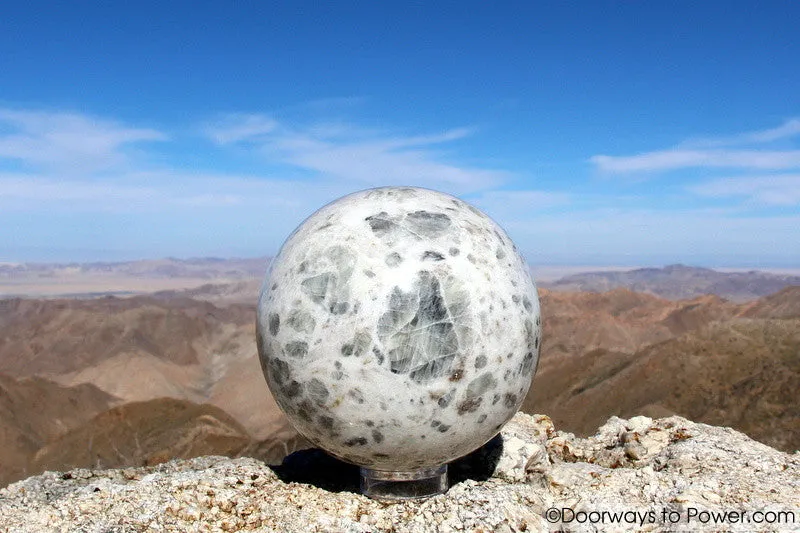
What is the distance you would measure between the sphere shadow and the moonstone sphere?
41.1 inches

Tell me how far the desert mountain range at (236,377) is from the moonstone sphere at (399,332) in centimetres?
1198

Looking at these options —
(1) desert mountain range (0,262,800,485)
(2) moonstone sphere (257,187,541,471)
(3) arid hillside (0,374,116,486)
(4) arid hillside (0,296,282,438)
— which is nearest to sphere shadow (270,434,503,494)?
(2) moonstone sphere (257,187,541,471)

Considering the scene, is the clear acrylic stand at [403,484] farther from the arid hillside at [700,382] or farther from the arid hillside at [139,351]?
the arid hillside at [139,351]

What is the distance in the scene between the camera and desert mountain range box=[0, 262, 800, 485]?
22.4 metres

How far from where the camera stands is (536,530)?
6.26 meters

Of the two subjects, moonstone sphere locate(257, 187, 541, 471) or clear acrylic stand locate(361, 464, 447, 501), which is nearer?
moonstone sphere locate(257, 187, 541, 471)

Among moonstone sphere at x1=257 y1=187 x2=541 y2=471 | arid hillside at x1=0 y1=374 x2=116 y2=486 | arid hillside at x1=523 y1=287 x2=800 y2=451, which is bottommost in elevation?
arid hillside at x1=0 y1=374 x2=116 y2=486

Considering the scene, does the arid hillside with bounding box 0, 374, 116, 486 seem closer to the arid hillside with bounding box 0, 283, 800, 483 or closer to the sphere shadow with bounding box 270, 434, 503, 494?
the arid hillside with bounding box 0, 283, 800, 483

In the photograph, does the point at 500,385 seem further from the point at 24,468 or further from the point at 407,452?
the point at 24,468

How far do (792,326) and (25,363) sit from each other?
51.8 m

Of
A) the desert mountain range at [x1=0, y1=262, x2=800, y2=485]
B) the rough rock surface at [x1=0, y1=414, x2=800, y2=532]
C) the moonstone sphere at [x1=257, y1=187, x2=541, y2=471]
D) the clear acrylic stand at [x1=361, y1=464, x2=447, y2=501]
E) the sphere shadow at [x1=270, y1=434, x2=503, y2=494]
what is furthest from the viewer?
the desert mountain range at [x1=0, y1=262, x2=800, y2=485]

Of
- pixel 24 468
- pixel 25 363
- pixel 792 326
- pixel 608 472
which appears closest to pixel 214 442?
pixel 24 468

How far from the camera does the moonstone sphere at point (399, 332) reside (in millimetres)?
5848

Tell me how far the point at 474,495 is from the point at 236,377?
41908 millimetres
